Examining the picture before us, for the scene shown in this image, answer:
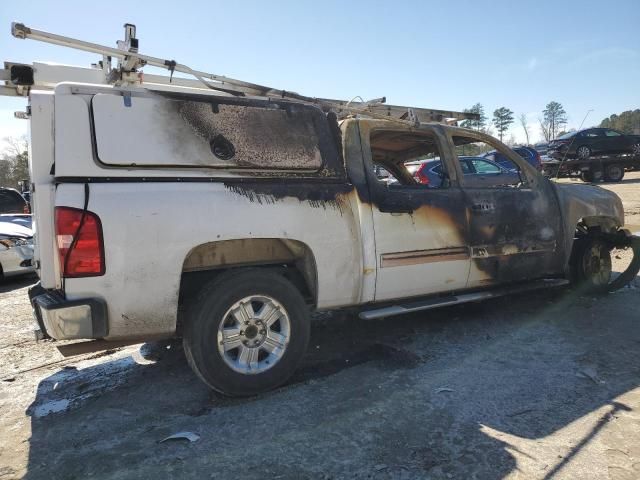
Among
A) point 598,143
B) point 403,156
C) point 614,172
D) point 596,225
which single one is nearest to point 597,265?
point 596,225

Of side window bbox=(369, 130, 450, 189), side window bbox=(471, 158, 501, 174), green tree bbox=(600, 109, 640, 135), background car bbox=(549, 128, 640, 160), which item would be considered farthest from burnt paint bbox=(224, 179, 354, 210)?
green tree bbox=(600, 109, 640, 135)

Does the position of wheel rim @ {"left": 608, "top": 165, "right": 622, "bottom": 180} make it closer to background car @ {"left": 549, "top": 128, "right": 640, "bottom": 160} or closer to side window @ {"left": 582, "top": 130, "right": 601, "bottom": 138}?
background car @ {"left": 549, "top": 128, "right": 640, "bottom": 160}

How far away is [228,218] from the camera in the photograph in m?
3.18

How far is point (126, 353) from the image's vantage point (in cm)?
444

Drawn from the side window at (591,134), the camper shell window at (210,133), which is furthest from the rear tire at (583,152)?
the camper shell window at (210,133)

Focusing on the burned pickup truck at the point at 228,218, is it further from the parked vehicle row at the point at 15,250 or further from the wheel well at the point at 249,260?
the parked vehicle row at the point at 15,250

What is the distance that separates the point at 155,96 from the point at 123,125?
0.30m

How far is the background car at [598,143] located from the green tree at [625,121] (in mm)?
37704

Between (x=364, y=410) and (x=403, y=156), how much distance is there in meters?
3.24

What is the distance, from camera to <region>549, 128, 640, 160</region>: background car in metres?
20.8

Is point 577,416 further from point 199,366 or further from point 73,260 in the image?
point 73,260

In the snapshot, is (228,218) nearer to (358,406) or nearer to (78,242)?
(78,242)

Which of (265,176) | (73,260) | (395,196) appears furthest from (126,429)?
(395,196)

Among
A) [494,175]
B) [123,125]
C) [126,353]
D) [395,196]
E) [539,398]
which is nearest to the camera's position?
[123,125]
